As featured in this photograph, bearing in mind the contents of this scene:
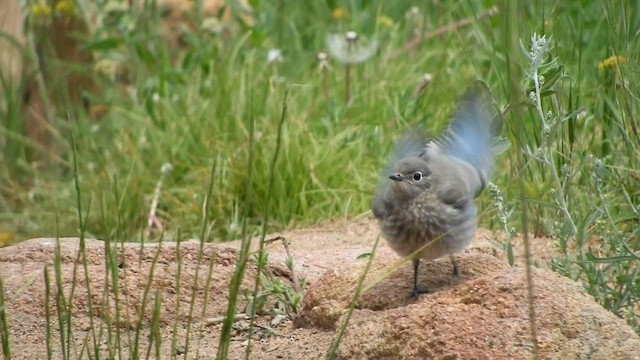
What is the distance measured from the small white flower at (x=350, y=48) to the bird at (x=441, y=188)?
9.41 ft

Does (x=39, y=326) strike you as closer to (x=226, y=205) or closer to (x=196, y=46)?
(x=226, y=205)

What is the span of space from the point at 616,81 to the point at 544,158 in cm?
90

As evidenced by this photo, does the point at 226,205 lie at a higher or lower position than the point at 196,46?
lower

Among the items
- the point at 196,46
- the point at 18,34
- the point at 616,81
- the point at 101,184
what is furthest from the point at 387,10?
the point at 616,81

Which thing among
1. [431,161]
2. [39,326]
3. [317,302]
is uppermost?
[431,161]

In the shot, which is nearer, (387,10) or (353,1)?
(353,1)

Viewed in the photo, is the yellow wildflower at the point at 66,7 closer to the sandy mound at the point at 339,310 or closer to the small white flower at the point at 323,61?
the small white flower at the point at 323,61

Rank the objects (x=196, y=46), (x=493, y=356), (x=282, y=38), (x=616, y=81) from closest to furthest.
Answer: (x=493, y=356)
(x=616, y=81)
(x=196, y=46)
(x=282, y=38)

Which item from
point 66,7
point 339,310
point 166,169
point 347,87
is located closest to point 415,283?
point 339,310

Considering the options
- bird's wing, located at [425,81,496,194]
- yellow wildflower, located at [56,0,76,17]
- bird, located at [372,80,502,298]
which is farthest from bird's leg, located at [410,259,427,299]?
yellow wildflower, located at [56,0,76,17]

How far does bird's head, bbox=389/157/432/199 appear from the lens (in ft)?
10.5

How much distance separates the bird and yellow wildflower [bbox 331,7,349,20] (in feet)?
13.3

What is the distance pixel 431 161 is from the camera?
333 centimetres

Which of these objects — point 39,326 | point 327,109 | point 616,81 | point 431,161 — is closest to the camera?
point 431,161
